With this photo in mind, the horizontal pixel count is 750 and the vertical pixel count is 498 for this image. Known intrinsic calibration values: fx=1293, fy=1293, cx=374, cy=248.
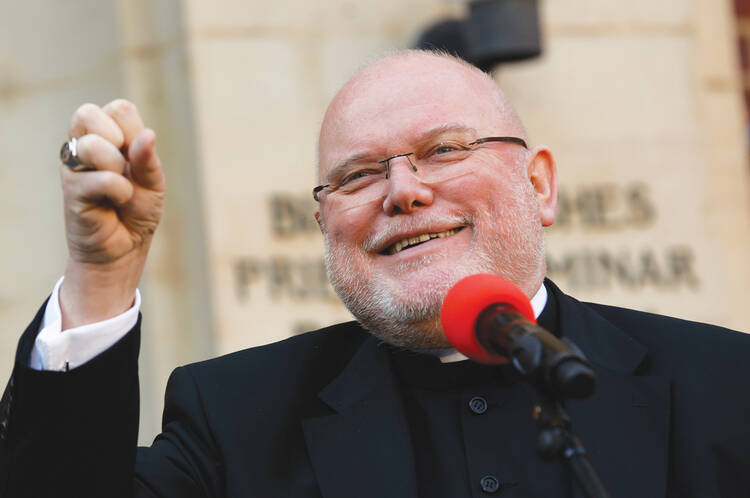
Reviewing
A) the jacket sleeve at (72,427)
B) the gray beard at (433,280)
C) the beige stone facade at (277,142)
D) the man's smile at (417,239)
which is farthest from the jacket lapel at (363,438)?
the beige stone facade at (277,142)

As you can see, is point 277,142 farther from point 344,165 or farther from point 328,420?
point 328,420

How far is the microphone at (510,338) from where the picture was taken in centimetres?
205

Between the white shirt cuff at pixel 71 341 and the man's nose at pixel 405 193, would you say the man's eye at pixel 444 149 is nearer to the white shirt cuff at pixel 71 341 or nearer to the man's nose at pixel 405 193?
the man's nose at pixel 405 193

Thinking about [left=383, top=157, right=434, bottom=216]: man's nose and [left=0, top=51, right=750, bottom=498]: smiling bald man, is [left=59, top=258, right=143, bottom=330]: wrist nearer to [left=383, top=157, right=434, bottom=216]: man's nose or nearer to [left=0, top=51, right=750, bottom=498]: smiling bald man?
[left=0, top=51, right=750, bottom=498]: smiling bald man

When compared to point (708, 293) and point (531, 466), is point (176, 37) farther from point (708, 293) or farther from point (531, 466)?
point (531, 466)

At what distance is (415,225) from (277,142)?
2.92 metres

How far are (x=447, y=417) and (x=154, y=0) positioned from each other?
3.60 meters

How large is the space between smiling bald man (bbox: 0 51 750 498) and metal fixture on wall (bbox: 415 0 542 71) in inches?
92.3

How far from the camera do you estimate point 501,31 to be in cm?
588

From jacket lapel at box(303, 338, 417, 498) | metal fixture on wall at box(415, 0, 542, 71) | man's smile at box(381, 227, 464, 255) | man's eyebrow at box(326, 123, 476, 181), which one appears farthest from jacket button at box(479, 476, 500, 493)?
metal fixture on wall at box(415, 0, 542, 71)

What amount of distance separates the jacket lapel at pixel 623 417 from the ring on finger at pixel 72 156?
1.30m

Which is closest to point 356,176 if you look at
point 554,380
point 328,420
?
point 328,420

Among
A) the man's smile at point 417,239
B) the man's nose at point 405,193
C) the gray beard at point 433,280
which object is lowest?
the gray beard at point 433,280

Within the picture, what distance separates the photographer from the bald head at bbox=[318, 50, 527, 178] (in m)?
3.40
